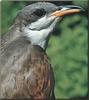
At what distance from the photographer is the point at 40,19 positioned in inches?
107

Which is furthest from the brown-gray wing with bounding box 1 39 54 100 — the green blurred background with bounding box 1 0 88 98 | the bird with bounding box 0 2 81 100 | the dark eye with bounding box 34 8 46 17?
the green blurred background with bounding box 1 0 88 98

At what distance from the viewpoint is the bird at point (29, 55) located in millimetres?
2412

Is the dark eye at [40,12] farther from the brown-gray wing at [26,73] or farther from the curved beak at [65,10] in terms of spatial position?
the brown-gray wing at [26,73]

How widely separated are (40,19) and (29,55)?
275 mm

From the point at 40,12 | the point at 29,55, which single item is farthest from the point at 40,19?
the point at 29,55

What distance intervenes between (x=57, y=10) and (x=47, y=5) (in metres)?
0.06

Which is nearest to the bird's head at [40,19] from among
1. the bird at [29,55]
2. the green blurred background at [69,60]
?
the bird at [29,55]

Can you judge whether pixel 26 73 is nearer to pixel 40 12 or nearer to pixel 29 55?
pixel 29 55

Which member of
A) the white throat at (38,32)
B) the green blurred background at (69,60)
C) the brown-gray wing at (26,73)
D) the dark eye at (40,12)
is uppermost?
the dark eye at (40,12)

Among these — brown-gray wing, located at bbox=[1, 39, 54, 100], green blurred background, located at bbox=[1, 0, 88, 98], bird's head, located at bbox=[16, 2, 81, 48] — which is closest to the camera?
brown-gray wing, located at bbox=[1, 39, 54, 100]

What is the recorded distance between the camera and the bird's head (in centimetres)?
260

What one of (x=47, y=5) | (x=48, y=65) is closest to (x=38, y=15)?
(x=47, y=5)

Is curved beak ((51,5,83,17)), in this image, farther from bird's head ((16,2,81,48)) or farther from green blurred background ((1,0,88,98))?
green blurred background ((1,0,88,98))

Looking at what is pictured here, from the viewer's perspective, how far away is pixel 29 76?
2.46 metres
